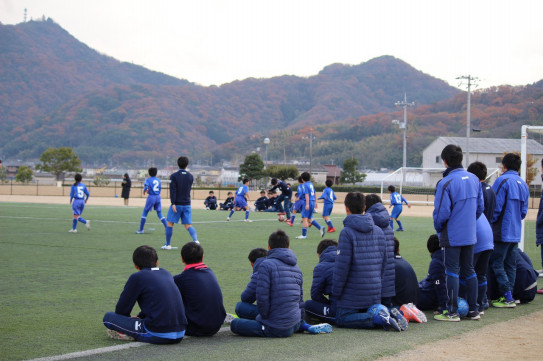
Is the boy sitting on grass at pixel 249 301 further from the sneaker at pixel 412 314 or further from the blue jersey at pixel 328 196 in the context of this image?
the blue jersey at pixel 328 196

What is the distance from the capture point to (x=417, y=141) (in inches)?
5251

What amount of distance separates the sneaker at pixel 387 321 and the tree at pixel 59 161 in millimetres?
91159

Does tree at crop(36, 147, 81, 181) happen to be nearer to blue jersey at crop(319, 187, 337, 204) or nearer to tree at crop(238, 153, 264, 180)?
tree at crop(238, 153, 264, 180)

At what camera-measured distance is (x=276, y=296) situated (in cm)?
632

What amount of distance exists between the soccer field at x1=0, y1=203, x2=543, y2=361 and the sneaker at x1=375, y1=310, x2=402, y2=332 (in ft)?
0.29

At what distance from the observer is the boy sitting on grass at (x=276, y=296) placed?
20.7ft

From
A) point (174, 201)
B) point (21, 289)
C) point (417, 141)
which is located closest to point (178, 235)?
point (174, 201)

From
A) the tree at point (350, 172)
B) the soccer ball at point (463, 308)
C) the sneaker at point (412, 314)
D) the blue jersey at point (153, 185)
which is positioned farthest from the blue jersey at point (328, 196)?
the tree at point (350, 172)

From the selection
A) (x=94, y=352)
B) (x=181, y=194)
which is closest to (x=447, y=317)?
(x=94, y=352)

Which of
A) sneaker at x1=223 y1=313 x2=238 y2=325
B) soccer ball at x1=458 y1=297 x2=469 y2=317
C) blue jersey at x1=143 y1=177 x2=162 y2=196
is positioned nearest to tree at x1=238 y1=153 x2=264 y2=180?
blue jersey at x1=143 y1=177 x2=162 y2=196

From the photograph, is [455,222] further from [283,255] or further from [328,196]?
[328,196]

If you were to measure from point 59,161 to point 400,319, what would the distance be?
9394 centimetres

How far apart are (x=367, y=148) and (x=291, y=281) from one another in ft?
459

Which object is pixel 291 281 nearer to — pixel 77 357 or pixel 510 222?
pixel 77 357
